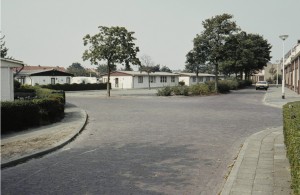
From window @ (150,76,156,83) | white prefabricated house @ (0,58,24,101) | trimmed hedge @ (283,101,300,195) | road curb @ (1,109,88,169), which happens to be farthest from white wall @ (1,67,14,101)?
window @ (150,76,156,83)

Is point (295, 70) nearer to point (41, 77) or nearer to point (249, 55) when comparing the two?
point (249, 55)

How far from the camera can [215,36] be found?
42375 millimetres

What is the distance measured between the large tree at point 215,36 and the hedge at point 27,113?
2999cm

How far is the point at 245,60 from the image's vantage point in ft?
206

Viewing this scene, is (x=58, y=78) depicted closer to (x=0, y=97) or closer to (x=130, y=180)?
(x=0, y=97)

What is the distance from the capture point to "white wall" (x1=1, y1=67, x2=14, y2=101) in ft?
59.1

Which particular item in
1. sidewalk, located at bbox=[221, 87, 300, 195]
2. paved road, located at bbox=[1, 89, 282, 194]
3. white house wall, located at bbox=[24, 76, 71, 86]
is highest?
white house wall, located at bbox=[24, 76, 71, 86]

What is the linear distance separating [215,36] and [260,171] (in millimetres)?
37484

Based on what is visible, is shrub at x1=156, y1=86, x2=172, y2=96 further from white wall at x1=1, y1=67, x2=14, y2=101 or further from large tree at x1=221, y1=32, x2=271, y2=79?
white wall at x1=1, y1=67, x2=14, y2=101

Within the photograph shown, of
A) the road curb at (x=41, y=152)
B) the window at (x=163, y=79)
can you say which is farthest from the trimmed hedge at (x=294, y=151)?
the window at (x=163, y=79)

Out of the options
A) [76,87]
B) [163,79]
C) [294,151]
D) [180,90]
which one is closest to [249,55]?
[163,79]

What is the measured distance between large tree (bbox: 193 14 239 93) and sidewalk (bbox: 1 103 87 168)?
31.0m

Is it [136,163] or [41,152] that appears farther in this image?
[41,152]

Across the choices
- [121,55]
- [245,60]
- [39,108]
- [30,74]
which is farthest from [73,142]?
[245,60]
